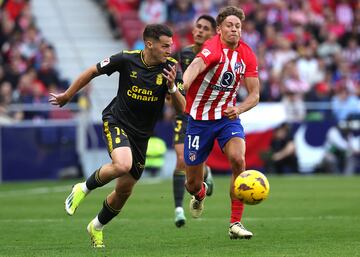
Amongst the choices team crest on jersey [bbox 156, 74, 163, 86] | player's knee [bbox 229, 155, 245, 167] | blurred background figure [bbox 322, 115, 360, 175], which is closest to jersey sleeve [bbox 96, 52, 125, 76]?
team crest on jersey [bbox 156, 74, 163, 86]

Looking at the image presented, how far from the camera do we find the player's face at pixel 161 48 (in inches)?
427

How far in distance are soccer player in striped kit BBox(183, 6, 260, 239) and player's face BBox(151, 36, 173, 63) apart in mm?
333

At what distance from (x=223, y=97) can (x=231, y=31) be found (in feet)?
2.44

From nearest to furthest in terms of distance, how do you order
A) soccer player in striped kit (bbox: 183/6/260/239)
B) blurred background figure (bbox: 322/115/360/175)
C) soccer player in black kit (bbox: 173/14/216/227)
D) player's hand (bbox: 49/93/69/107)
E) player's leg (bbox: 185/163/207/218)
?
player's hand (bbox: 49/93/69/107) → soccer player in striped kit (bbox: 183/6/260/239) → player's leg (bbox: 185/163/207/218) → soccer player in black kit (bbox: 173/14/216/227) → blurred background figure (bbox: 322/115/360/175)

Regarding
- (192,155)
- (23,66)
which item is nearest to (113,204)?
(192,155)

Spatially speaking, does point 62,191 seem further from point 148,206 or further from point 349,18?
point 349,18

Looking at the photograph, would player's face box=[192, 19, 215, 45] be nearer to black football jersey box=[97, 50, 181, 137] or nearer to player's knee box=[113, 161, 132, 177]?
black football jersey box=[97, 50, 181, 137]

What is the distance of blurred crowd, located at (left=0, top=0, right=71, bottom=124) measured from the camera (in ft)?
78.2

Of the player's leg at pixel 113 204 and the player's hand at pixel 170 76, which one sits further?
the player's leg at pixel 113 204

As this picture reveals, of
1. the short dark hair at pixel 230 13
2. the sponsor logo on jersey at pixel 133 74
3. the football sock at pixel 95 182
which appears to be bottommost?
the football sock at pixel 95 182

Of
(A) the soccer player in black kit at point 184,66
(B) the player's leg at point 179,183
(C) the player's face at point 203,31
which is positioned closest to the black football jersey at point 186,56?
(A) the soccer player in black kit at point 184,66

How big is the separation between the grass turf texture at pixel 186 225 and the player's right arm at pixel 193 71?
1728 mm

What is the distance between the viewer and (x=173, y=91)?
10.6m

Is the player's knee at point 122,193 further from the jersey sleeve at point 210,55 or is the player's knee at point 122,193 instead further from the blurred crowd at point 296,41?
the blurred crowd at point 296,41
